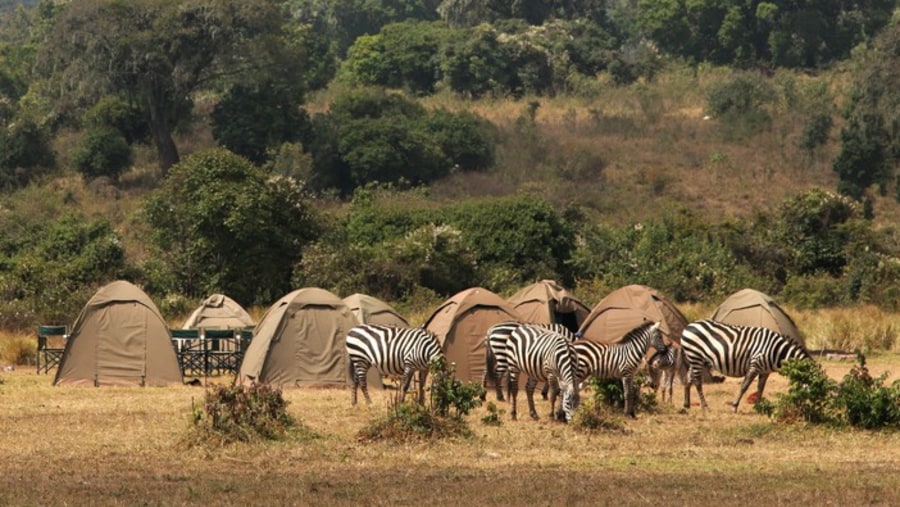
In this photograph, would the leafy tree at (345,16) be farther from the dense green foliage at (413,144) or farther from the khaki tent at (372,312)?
the khaki tent at (372,312)

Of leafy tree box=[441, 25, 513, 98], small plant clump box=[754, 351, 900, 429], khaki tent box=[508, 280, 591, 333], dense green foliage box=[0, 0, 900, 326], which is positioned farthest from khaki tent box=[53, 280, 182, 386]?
leafy tree box=[441, 25, 513, 98]

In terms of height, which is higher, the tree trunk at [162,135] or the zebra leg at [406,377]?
the tree trunk at [162,135]

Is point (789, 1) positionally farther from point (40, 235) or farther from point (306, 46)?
point (40, 235)

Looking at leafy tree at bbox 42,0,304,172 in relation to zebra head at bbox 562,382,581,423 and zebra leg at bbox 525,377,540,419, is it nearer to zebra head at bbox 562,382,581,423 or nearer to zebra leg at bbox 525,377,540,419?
zebra leg at bbox 525,377,540,419

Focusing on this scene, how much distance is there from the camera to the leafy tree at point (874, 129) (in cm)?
5953

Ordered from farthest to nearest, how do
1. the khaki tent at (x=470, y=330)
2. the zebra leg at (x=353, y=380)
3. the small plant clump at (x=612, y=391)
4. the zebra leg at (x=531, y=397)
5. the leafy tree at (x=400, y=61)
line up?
the leafy tree at (x=400, y=61), the khaki tent at (x=470, y=330), the zebra leg at (x=353, y=380), the small plant clump at (x=612, y=391), the zebra leg at (x=531, y=397)

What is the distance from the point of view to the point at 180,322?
39.4 metres

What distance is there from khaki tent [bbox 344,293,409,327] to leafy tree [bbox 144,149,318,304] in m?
13.6

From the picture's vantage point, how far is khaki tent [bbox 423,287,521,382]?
Result: 27.2 meters

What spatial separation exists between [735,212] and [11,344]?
114 feet

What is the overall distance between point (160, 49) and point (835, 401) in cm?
4583

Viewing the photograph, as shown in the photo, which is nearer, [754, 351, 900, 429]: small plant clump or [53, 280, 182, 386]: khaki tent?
[754, 351, 900, 429]: small plant clump

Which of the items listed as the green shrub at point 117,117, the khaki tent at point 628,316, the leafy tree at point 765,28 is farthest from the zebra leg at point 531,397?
the leafy tree at point 765,28

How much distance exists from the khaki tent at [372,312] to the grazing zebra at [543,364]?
775 centimetres
